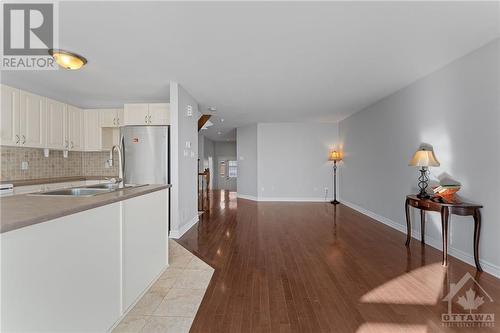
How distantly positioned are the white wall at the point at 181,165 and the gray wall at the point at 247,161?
3501 millimetres

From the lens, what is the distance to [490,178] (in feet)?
8.55

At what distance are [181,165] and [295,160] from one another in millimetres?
4605

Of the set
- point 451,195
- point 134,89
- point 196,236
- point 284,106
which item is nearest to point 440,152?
point 451,195

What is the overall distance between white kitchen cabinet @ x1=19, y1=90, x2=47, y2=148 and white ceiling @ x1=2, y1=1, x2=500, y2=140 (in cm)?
26

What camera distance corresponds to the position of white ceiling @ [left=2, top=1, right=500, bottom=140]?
206cm

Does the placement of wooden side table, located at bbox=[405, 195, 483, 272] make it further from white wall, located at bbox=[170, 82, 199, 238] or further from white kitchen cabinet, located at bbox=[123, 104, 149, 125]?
white kitchen cabinet, located at bbox=[123, 104, 149, 125]

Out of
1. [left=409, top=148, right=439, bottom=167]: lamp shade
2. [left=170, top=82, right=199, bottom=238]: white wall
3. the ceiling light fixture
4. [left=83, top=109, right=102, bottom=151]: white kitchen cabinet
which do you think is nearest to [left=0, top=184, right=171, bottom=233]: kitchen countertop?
the ceiling light fixture

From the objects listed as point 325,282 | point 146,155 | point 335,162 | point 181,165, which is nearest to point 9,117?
point 146,155

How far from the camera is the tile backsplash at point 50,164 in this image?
3945 millimetres

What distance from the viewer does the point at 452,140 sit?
3.13m

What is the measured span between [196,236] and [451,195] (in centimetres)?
362

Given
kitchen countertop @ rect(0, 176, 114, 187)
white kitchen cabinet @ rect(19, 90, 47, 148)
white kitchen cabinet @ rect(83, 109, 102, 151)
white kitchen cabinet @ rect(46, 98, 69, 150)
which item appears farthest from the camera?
white kitchen cabinet @ rect(83, 109, 102, 151)

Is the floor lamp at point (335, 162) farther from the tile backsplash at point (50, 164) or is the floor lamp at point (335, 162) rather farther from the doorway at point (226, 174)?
the doorway at point (226, 174)

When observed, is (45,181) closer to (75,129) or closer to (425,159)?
(75,129)
